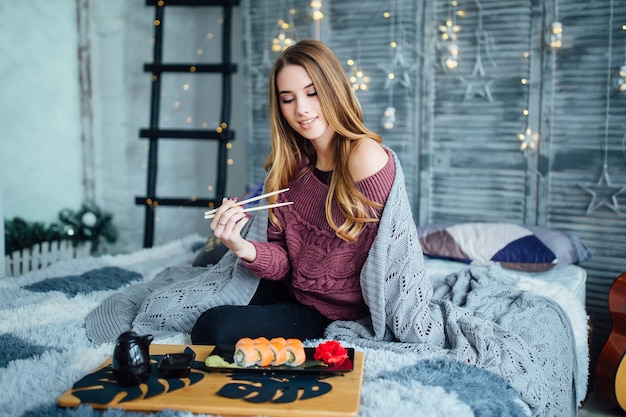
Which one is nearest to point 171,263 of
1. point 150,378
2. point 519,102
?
point 150,378

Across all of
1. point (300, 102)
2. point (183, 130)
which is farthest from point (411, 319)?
point (183, 130)

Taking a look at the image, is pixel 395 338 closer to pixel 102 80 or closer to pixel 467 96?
pixel 467 96

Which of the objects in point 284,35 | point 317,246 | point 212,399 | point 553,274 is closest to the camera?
point 212,399

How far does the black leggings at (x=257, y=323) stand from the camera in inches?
66.3

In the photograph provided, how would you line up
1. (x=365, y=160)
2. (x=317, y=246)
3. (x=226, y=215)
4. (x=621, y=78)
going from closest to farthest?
(x=226, y=215) < (x=365, y=160) < (x=317, y=246) < (x=621, y=78)

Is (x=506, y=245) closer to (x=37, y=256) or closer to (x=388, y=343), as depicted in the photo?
(x=388, y=343)

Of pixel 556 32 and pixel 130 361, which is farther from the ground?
pixel 556 32

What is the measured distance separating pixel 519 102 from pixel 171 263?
164 centimetres

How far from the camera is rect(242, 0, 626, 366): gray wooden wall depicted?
9.05 feet

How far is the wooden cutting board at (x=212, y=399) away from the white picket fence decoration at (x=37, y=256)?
1.95 metres

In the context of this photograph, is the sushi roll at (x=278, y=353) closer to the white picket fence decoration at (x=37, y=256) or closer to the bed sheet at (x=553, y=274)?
the bed sheet at (x=553, y=274)

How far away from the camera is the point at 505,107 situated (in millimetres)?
2957

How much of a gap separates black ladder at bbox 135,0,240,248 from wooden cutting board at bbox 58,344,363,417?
2158 mm

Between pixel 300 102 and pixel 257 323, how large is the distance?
0.60 m
